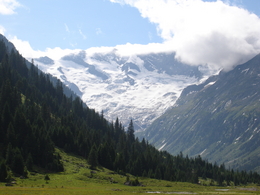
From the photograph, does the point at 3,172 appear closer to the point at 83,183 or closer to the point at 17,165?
the point at 17,165

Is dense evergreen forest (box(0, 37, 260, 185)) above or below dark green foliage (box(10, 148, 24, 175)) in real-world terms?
above

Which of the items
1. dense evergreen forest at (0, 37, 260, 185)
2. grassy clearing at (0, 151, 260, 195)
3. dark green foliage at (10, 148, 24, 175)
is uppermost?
dense evergreen forest at (0, 37, 260, 185)

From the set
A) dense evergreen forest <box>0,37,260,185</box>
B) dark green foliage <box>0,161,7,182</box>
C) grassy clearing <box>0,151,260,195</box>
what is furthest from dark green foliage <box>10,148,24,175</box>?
dark green foliage <box>0,161,7,182</box>

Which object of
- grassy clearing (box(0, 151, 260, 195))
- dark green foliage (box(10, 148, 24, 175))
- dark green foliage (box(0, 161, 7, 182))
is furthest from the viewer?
dark green foliage (box(10, 148, 24, 175))

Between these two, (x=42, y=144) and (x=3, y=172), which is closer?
(x=3, y=172)

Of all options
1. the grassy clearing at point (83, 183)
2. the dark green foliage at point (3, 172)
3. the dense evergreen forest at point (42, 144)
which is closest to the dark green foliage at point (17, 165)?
the dense evergreen forest at point (42, 144)

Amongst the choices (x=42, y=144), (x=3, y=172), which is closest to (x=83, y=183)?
(x=3, y=172)

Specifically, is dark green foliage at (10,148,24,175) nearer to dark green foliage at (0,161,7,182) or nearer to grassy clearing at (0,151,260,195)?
grassy clearing at (0,151,260,195)

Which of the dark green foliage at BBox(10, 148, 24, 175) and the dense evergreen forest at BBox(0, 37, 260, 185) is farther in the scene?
the dense evergreen forest at BBox(0, 37, 260, 185)

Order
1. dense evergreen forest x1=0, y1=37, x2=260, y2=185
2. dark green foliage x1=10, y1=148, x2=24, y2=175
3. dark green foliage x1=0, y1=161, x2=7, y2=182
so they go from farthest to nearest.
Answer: dense evergreen forest x1=0, y1=37, x2=260, y2=185 → dark green foliage x1=10, y1=148, x2=24, y2=175 → dark green foliage x1=0, y1=161, x2=7, y2=182

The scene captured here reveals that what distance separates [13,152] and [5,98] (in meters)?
49.8

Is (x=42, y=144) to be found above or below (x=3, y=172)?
above

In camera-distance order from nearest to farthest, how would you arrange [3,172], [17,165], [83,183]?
[3,172], [17,165], [83,183]

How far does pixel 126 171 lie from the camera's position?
468 feet
